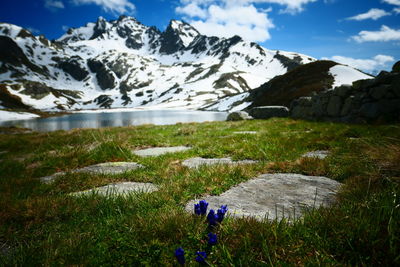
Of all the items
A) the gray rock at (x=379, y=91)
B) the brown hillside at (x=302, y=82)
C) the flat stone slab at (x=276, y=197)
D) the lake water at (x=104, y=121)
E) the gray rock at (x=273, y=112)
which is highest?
the brown hillside at (x=302, y=82)

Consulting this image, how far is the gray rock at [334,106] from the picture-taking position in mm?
16511

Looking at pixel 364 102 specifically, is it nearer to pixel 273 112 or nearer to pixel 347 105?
pixel 347 105

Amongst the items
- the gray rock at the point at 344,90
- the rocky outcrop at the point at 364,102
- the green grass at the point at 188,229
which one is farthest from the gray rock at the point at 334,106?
the green grass at the point at 188,229

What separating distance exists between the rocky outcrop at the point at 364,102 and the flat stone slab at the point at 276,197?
40.0 feet

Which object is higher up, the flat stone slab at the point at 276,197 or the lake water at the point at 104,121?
the flat stone slab at the point at 276,197

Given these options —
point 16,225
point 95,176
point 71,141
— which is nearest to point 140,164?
point 95,176

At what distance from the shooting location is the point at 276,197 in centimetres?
299

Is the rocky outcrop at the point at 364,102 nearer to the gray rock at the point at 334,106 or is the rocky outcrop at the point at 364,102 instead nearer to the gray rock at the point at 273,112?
the gray rock at the point at 334,106

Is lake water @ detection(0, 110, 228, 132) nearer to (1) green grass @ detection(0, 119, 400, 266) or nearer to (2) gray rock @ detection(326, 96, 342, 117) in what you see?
(2) gray rock @ detection(326, 96, 342, 117)

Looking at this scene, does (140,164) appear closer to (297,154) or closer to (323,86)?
(297,154)

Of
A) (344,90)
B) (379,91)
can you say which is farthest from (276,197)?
(344,90)

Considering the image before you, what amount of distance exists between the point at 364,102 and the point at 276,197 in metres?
14.9

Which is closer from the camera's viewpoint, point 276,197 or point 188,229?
point 188,229

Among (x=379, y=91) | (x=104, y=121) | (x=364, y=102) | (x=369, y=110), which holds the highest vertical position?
(x=379, y=91)
